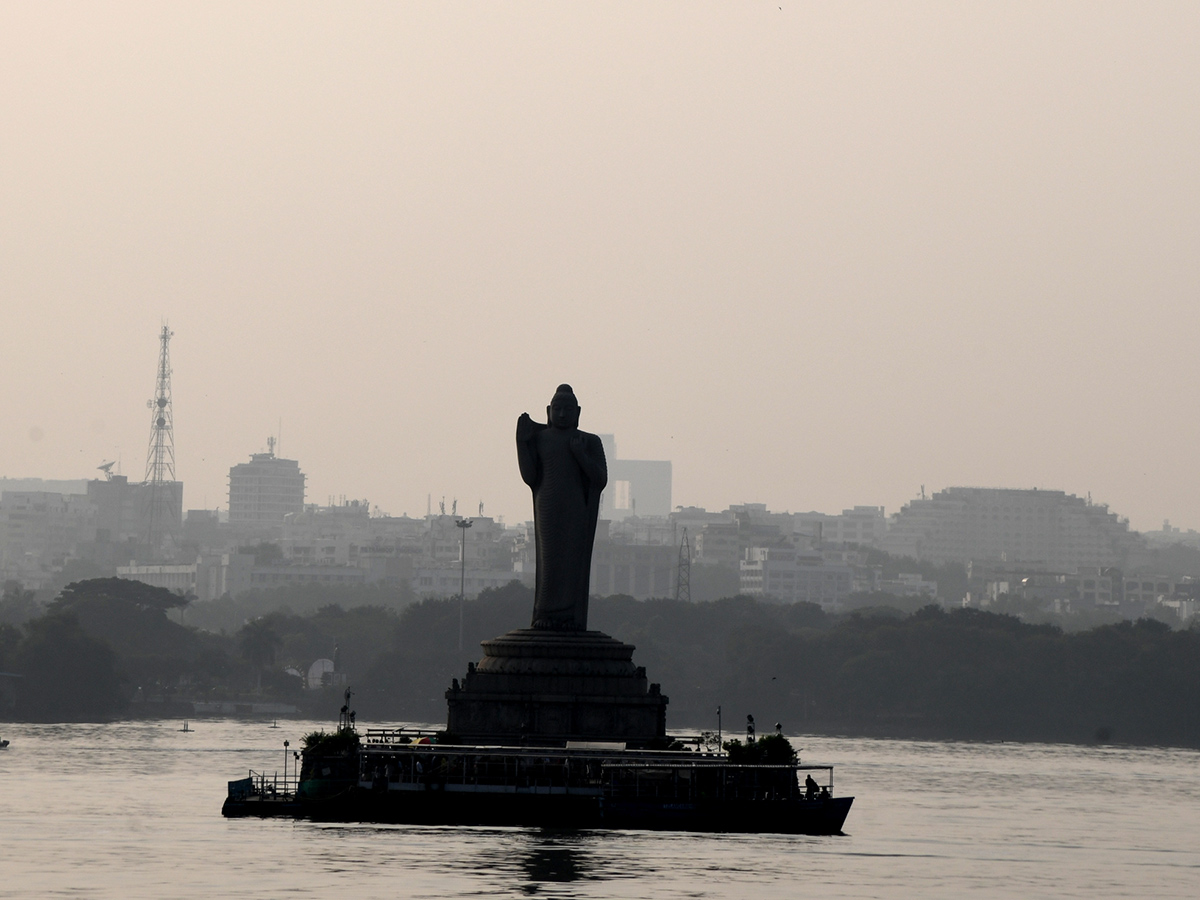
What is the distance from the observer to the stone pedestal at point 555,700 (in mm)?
68375

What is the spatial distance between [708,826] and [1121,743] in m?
78.3

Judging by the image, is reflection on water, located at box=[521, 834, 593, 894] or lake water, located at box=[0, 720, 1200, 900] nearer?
lake water, located at box=[0, 720, 1200, 900]

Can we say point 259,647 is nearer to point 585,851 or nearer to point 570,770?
point 570,770

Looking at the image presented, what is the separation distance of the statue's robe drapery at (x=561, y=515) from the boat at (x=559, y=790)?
17.6 feet

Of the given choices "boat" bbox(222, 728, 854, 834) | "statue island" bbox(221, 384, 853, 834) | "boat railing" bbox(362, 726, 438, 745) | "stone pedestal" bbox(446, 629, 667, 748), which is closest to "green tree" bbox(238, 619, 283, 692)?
"boat railing" bbox(362, 726, 438, 745)

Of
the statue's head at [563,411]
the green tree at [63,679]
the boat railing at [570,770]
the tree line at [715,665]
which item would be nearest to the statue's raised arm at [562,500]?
the statue's head at [563,411]

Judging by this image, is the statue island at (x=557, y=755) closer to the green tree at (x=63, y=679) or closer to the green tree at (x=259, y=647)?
the green tree at (x=63, y=679)

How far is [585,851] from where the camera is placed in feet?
193

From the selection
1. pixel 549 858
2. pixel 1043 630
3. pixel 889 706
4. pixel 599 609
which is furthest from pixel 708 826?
pixel 599 609

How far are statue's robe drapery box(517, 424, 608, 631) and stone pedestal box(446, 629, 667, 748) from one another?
2025 millimetres

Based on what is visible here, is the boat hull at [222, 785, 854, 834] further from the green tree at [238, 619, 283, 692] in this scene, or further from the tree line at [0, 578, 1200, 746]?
the green tree at [238, 619, 283, 692]

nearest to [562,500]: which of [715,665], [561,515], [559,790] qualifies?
[561,515]

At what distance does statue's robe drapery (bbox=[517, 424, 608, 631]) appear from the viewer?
71312 millimetres

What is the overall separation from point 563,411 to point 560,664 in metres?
7.17
